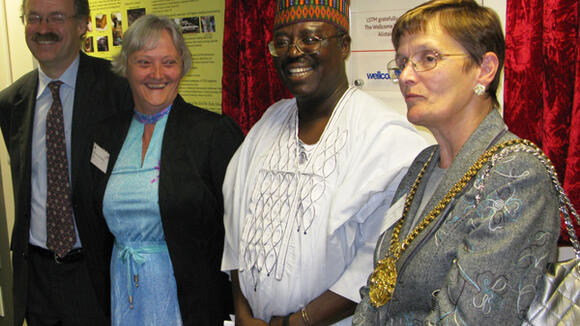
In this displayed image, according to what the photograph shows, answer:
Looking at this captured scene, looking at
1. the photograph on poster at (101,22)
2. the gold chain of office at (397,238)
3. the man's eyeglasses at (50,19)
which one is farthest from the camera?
the photograph on poster at (101,22)

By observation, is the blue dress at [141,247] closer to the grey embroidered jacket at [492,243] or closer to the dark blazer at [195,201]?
the dark blazer at [195,201]

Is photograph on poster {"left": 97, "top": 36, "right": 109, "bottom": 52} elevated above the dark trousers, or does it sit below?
above

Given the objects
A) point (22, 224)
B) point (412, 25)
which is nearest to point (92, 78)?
point (22, 224)

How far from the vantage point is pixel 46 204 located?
8.07 feet

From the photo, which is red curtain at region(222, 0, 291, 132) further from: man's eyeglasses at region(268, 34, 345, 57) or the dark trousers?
the dark trousers

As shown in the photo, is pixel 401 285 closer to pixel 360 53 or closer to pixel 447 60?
pixel 447 60

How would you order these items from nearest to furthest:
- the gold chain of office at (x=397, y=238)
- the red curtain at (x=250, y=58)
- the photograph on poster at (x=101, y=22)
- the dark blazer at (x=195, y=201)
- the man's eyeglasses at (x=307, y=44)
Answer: the gold chain of office at (x=397, y=238) < the man's eyeglasses at (x=307, y=44) < the dark blazer at (x=195, y=201) < the red curtain at (x=250, y=58) < the photograph on poster at (x=101, y=22)

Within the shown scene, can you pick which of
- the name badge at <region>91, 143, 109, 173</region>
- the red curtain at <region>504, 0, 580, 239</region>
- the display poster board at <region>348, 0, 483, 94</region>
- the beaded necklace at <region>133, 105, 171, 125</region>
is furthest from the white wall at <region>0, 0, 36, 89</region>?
the red curtain at <region>504, 0, 580, 239</region>

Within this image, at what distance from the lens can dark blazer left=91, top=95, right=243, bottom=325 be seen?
2.02m

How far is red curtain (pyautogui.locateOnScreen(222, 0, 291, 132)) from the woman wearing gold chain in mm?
1472

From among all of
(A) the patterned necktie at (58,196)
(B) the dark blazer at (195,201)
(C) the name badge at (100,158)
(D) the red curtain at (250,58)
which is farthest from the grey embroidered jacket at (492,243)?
(A) the patterned necktie at (58,196)

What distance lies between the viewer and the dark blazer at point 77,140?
230 cm

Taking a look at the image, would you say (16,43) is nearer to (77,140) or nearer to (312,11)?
(77,140)

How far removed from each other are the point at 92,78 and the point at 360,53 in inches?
54.0
